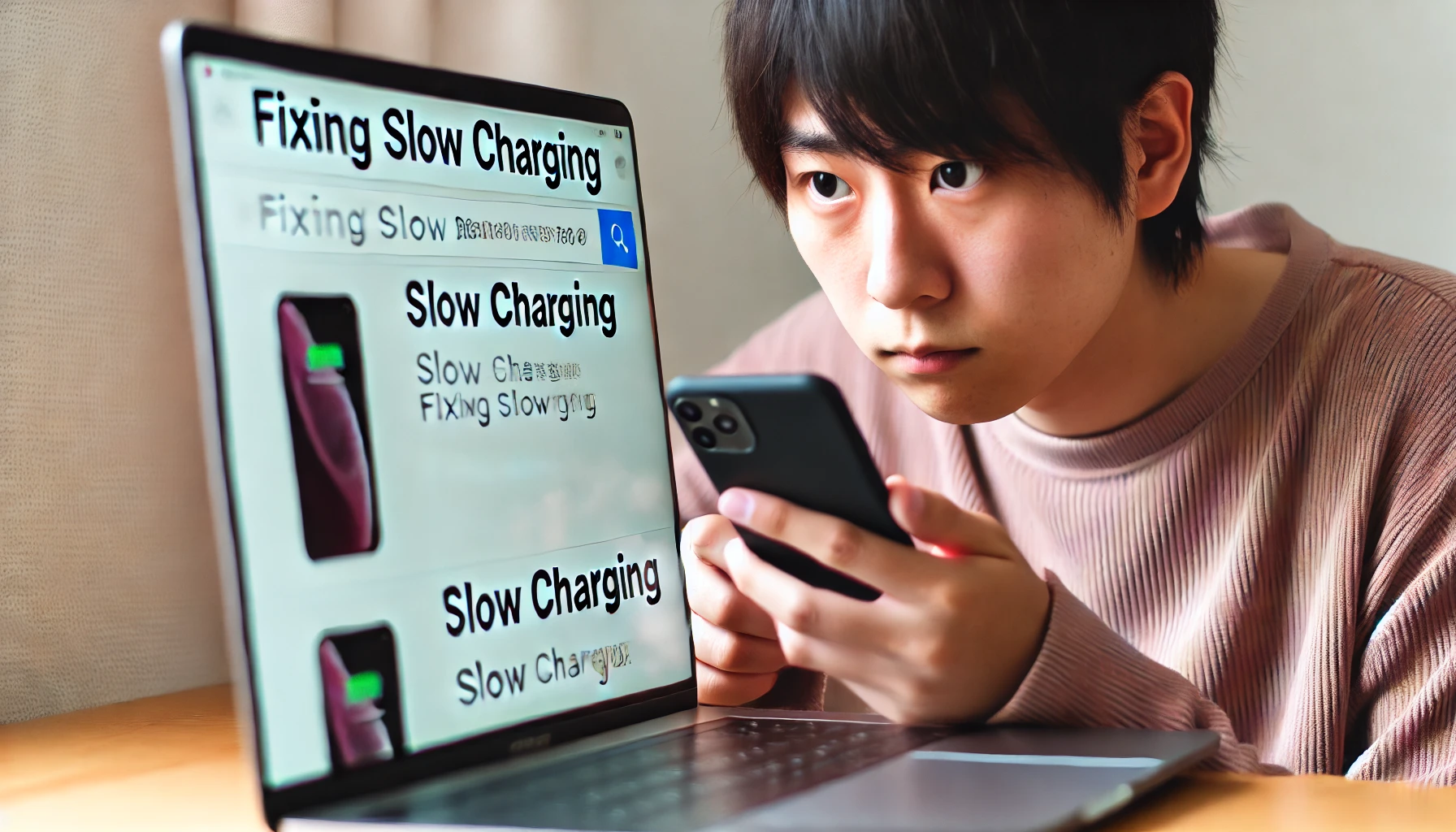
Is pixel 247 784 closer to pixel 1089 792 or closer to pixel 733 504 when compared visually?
pixel 733 504

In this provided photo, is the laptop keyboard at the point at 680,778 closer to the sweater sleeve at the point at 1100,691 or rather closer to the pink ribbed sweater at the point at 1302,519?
the sweater sleeve at the point at 1100,691

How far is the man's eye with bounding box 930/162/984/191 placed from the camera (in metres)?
0.65

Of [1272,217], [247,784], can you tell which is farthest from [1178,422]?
[247,784]

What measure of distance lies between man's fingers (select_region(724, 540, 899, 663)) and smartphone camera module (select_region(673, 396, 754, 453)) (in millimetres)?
69

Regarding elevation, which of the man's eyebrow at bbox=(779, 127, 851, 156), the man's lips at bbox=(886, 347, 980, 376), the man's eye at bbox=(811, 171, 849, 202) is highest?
the man's eyebrow at bbox=(779, 127, 851, 156)


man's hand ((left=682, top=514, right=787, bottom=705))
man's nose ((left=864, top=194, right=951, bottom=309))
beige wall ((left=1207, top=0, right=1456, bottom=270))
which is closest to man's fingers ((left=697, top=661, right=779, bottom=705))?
man's hand ((left=682, top=514, right=787, bottom=705))

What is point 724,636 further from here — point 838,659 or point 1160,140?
point 1160,140

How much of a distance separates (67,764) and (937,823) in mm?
488

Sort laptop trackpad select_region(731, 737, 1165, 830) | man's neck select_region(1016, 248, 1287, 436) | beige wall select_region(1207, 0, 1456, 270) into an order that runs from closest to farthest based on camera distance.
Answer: laptop trackpad select_region(731, 737, 1165, 830) → man's neck select_region(1016, 248, 1287, 436) → beige wall select_region(1207, 0, 1456, 270)

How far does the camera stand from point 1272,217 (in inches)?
38.7

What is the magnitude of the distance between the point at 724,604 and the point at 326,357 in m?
0.28

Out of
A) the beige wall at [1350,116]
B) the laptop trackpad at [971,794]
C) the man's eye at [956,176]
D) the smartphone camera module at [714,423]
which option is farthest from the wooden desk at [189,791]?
the beige wall at [1350,116]

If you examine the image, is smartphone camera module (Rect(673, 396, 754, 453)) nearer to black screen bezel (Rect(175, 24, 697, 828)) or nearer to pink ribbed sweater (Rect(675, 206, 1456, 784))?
black screen bezel (Rect(175, 24, 697, 828))

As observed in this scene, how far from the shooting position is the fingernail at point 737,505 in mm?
564
